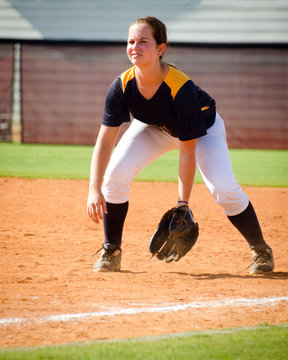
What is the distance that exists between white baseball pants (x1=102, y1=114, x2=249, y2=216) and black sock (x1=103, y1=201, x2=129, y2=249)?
6 centimetres

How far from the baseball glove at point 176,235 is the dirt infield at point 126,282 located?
0.61 ft

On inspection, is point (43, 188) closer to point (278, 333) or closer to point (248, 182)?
point (248, 182)

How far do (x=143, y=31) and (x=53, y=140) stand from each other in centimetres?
1299

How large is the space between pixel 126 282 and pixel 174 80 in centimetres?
141

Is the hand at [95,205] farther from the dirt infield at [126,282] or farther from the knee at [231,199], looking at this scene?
the knee at [231,199]

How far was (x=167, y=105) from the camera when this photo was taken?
3777mm

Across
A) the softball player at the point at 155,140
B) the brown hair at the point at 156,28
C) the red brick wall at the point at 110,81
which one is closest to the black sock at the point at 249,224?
the softball player at the point at 155,140

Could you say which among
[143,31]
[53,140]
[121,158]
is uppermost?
[143,31]

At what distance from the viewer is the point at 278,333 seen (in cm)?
273

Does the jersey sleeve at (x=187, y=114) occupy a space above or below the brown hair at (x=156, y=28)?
below

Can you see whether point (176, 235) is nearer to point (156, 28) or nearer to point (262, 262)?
point (262, 262)

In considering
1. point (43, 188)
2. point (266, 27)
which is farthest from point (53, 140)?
point (43, 188)

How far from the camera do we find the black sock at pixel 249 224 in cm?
406

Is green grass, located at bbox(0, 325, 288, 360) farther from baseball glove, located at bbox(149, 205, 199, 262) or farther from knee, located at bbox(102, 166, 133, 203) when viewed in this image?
knee, located at bbox(102, 166, 133, 203)
